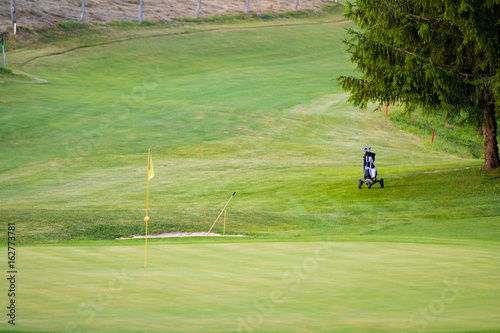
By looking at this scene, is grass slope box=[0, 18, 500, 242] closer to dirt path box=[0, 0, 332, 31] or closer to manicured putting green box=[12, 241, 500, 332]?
manicured putting green box=[12, 241, 500, 332]

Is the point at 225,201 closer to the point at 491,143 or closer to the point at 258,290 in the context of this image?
the point at 491,143

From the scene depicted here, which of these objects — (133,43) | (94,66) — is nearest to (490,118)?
(94,66)

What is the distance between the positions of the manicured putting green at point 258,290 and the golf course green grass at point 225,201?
0.04 m

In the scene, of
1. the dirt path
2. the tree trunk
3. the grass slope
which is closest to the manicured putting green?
the grass slope

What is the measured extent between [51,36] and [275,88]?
26.7 metres

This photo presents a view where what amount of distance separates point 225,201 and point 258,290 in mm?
17668

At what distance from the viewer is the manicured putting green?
5.82 m

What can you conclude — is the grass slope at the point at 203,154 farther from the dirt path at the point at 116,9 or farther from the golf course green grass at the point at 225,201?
the dirt path at the point at 116,9

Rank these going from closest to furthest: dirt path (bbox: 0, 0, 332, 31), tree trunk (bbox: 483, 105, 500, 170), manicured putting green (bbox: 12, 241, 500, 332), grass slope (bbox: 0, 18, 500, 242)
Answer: manicured putting green (bbox: 12, 241, 500, 332)
grass slope (bbox: 0, 18, 500, 242)
tree trunk (bbox: 483, 105, 500, 170)
dirt path (bbox: 0, 0, 332, 31)

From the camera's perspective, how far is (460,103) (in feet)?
78.7

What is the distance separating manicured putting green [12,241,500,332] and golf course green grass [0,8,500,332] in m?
0.04

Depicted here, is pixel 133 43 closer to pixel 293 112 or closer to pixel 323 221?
pixel 293 112

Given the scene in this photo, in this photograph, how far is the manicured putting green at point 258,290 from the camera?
5.82m

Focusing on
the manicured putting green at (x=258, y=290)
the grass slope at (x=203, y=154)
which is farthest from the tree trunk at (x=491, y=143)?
the manicured putting green at (x=258, y=290)
